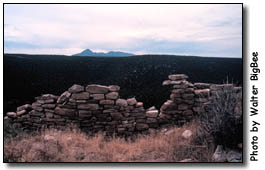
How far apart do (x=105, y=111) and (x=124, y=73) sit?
15590 millimetres

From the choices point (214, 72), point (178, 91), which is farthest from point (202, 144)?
point (214, 72)

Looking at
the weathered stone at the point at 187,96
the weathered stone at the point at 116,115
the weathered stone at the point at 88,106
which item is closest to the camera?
the weathered stone at the point at 88,106

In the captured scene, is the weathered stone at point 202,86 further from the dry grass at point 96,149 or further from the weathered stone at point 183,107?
the dry grass at point 96,149

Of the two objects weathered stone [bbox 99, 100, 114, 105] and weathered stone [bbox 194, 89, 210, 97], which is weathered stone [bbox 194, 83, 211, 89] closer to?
weathered stone [bbox 194, 89, 210, 97]

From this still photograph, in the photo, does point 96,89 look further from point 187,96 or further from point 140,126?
point 187,96

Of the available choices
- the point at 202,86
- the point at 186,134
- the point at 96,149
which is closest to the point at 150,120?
the point at 186,134

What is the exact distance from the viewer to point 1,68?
3.84m

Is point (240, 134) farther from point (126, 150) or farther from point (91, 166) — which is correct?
point (91, 166)

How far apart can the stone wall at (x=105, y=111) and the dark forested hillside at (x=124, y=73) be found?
18.3 feet

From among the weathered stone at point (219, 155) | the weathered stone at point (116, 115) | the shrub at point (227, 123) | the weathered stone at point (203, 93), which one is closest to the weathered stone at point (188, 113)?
the weathered stone at point (203, 93)

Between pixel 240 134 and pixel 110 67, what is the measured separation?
19.5 metres

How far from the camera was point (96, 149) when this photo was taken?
13.2 feet

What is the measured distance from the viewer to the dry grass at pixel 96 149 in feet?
11.7

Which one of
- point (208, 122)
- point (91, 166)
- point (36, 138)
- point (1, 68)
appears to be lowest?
point (91, 166)
